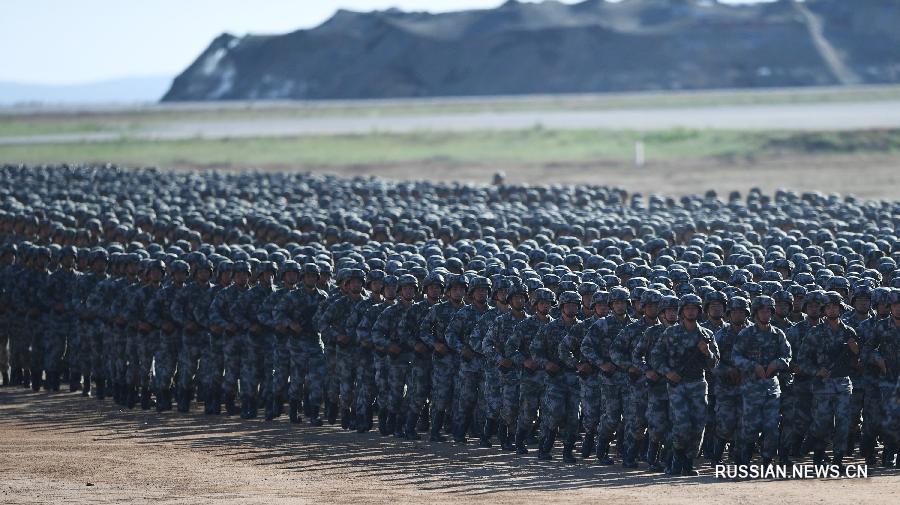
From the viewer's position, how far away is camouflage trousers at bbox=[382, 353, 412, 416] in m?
15.6

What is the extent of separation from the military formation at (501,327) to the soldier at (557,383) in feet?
0.07

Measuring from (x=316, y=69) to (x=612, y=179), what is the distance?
220 feet

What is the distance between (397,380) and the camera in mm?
15602

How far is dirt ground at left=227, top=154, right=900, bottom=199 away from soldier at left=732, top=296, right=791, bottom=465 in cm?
2683

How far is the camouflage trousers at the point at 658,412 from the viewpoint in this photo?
13.2 metres

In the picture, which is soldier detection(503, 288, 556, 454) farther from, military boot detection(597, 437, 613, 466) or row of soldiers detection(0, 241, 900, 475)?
military boot detection(597, 437, 613, 466)

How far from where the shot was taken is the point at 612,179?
45.8 metres

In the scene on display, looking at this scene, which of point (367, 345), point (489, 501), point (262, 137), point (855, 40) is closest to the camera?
point (489, 501)

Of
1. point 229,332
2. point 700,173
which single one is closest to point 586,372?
point 229,332

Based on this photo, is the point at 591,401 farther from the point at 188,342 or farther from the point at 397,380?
the point at 188,342

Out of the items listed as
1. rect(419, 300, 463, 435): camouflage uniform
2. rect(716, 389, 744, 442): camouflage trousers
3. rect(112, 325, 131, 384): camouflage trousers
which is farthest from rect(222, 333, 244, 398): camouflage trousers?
rect(716, 389, 744, 442): camouflage trousers

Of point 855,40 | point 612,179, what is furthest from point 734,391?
point 855,40

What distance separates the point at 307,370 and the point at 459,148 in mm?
41454

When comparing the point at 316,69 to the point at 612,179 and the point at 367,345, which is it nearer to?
the point at 612,179
